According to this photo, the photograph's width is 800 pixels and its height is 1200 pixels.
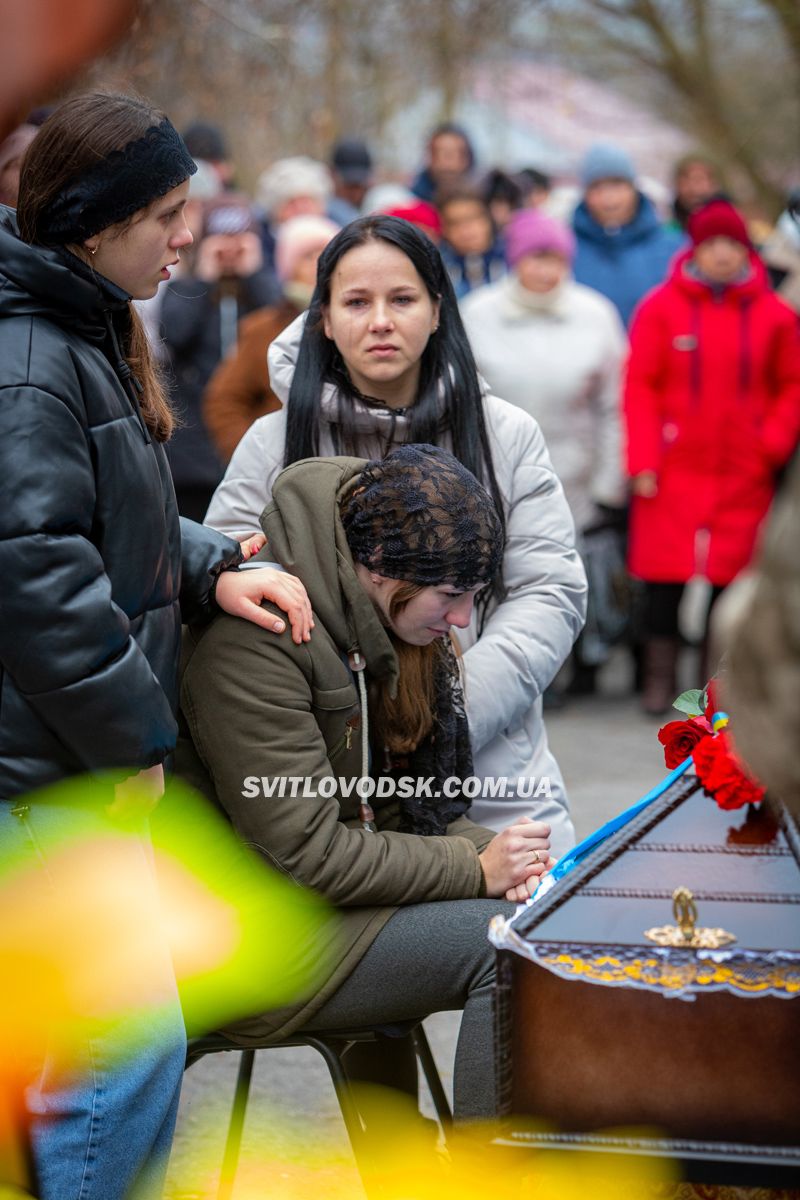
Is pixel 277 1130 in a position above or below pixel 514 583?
below

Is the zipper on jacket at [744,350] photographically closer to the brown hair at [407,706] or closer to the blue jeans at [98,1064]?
the brown hair at [407,706]

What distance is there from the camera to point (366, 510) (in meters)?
2.72

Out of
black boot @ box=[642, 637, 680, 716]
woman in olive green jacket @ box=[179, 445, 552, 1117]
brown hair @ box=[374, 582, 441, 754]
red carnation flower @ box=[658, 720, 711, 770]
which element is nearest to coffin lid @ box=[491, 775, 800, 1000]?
red carnation flower @ box=[658, 720, 711, 770]

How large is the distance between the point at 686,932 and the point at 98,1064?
89 cm

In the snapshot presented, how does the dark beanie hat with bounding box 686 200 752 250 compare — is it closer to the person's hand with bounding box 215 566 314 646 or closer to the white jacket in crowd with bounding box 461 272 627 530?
the white jacket in crowd with bounding box 461 272 627 530

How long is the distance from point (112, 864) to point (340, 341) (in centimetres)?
136

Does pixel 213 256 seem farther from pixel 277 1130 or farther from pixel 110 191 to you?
pixel 110 191

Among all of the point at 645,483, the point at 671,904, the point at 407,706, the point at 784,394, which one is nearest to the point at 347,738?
the point at 407,706

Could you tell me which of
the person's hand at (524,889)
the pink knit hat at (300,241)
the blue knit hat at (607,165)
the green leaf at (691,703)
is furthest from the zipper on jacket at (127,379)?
the blue knit hat at (607,165)

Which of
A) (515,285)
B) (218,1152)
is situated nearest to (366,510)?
(218,1152)

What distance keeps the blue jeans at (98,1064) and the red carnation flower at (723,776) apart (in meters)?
0.82

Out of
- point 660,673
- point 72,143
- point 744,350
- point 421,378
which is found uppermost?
point 72,143

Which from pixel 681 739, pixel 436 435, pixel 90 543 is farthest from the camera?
pixel 436 435

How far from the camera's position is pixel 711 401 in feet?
22.1
